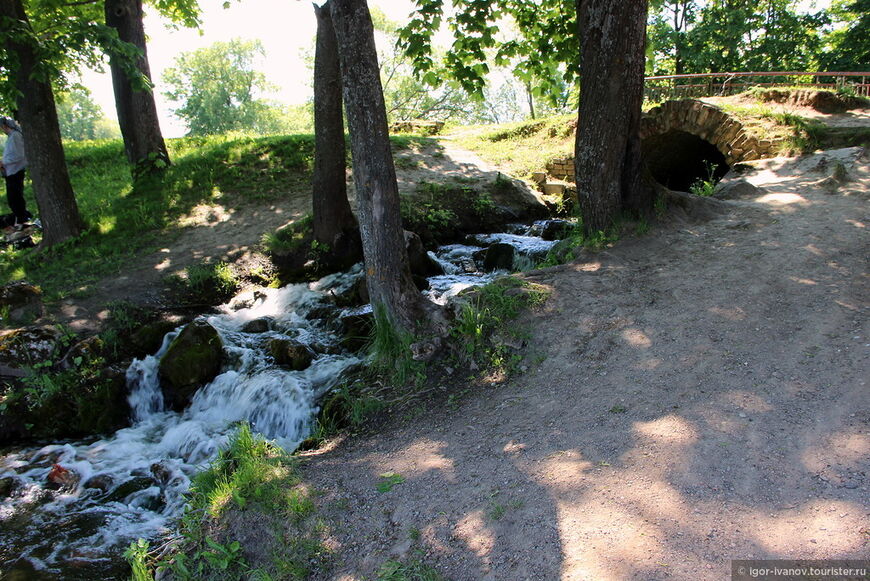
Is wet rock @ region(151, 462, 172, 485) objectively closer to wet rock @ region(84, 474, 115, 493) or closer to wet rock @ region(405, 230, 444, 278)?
wet rock @ region(84, 474, 115, 493)

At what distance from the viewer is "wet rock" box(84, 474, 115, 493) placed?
17.2 feet

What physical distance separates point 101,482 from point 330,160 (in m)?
5.34

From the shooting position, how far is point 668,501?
3068 millimetres

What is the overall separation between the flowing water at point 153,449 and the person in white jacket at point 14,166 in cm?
571

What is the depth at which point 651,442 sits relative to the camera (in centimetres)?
365

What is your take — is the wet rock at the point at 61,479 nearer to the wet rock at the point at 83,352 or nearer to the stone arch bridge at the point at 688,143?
the wet rock at the point at 83,352

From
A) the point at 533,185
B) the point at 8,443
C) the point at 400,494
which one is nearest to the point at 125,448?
the point at 8,443

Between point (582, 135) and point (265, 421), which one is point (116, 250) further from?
point (582, 135)

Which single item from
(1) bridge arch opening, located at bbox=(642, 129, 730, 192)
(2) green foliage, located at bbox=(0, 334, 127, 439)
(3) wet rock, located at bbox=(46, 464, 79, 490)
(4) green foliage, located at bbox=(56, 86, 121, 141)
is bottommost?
(3) wet rock, located at bbox=(46, 464, 79, 490)

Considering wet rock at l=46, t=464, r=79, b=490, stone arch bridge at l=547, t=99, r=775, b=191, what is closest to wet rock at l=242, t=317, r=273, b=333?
wet rock at l=46, t=464, r=79, b=490

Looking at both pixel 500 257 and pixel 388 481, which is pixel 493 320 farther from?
pixel 500 257

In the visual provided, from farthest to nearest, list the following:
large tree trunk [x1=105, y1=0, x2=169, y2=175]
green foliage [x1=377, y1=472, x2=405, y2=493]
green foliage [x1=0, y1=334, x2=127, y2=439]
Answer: large tree trunk [x1=105, y1=0, x2=169, y2=175], green foliage [x1=0, y1=334, x2=127, y2=439], green foliage [x1=377, y1=472, x2=405, y2=493]

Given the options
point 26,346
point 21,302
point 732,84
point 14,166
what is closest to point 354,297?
point 26,346

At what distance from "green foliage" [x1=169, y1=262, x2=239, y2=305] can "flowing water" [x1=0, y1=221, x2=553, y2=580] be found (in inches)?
11.8
